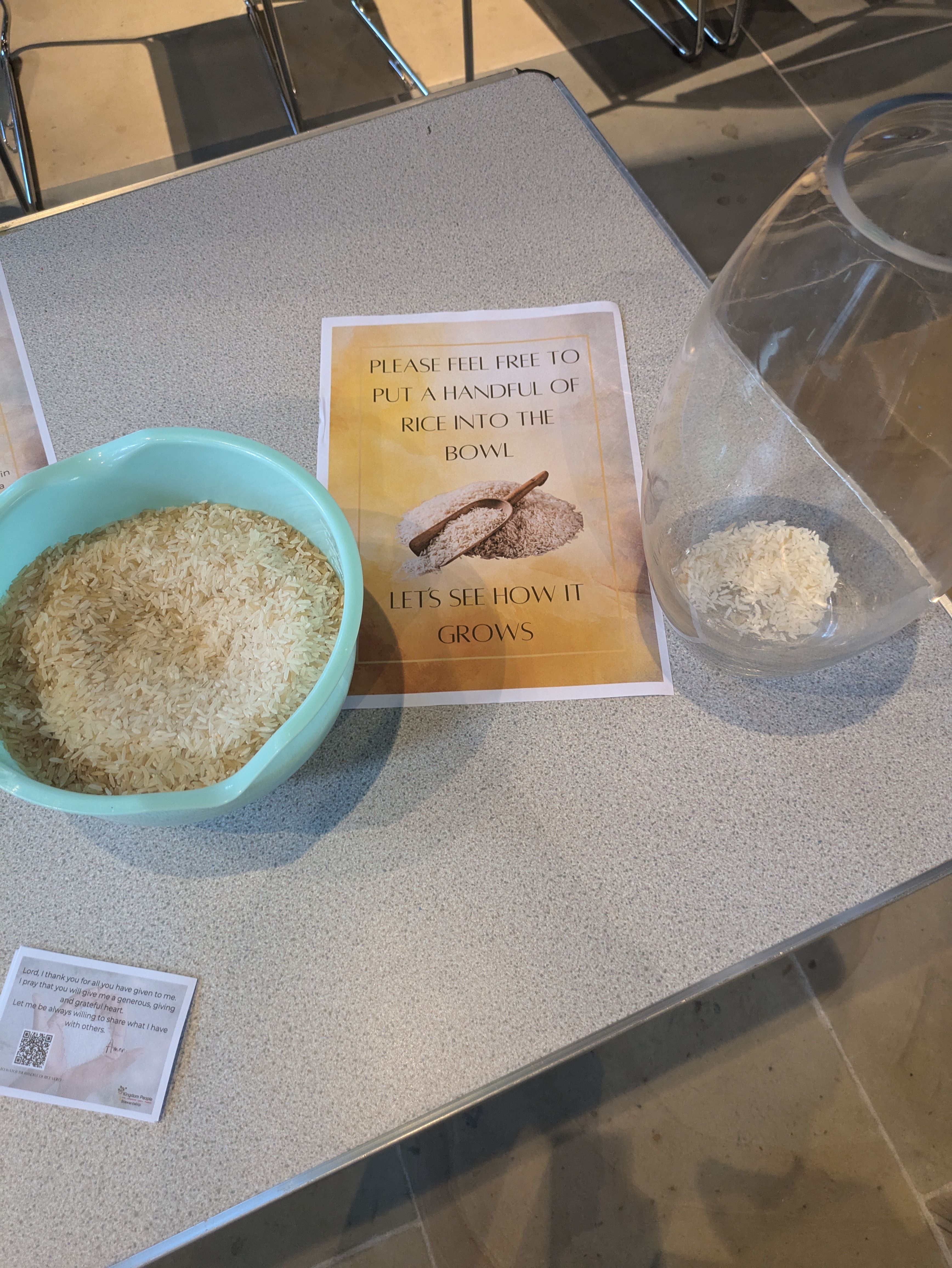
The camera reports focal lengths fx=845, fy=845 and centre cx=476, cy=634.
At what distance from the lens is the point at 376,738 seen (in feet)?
1.68

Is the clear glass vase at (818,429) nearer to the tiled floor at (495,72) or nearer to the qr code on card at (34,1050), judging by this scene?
the qr code on card at (34,1050)

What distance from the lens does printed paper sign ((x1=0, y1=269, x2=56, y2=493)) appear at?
61 centimetres

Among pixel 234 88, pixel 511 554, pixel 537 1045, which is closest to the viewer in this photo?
pixel 537 1045

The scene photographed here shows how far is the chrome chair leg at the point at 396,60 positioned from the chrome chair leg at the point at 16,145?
2.04 feet

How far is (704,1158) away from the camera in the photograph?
2.80 feet

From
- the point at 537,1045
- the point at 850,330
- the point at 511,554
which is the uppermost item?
the point at 850,330

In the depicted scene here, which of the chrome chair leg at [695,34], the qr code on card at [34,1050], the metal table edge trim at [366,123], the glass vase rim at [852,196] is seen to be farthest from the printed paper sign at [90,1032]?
the chrome chair leg at [695,34]

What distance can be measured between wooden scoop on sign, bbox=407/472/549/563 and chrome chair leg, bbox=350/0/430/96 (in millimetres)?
1271

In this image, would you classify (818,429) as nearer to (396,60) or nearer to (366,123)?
(366,123)

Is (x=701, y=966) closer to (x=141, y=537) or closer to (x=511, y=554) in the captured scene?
(x=511, y=554)

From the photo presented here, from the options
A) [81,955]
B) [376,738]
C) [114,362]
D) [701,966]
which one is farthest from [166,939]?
[114,362]

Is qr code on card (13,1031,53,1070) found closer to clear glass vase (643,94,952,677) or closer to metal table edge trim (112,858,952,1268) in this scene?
metal table edge trim (112,858,952,1268)

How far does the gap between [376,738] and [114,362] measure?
367mm

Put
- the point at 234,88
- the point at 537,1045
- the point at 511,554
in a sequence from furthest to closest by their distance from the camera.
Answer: the point at 234,88 → the point at 511,554 → the point at 537,1045
